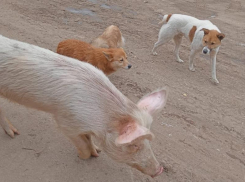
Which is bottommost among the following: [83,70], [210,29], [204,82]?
[204,82]

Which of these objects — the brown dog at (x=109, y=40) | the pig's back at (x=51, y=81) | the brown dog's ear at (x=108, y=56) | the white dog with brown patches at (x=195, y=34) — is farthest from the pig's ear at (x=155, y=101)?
the white dog with brown patches at (x=195, y=34)

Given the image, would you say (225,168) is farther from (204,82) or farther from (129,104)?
(204,82)

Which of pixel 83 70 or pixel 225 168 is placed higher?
pixel 83 70

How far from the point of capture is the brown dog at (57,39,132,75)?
17.5 ft

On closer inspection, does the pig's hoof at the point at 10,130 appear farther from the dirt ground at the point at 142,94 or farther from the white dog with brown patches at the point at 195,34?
the white dog with brown patches at the point at 195,34

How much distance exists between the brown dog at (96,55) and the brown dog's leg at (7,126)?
1891mm

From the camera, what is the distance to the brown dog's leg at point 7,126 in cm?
385

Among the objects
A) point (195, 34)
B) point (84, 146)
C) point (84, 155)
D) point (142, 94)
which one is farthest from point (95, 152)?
point (195, 34)

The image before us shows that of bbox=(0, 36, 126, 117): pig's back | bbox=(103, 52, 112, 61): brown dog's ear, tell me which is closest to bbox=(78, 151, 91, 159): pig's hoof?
bbox=(0, 36, 126, 117): pig's back

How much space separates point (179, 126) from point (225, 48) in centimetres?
474

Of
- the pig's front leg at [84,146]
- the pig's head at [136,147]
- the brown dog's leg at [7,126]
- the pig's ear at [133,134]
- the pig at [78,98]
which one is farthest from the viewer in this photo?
the brown dog's leg at [7,126]

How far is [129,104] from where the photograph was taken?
10.3 ft

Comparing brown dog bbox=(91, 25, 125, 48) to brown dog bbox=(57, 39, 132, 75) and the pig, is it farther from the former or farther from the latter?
the pig

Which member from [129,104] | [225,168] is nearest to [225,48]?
[225,168]
